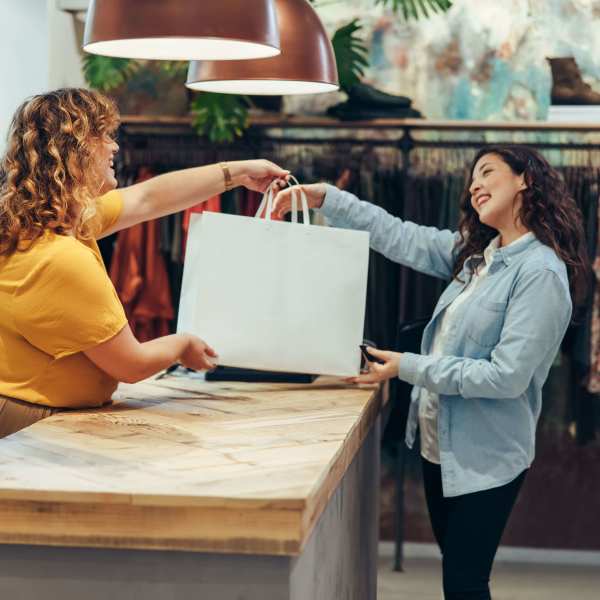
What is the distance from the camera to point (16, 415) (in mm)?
2297

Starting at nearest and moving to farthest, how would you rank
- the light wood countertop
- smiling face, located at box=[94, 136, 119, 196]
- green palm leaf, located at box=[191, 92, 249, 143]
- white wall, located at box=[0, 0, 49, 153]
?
1. the light wood countertop
2. smiling face, located at box=[94, 136, 119, 196]
3. white wall, located at box=[0, 0, 49, 153]
4. green palm leaf, located at box=[191, 92, 249, 143]

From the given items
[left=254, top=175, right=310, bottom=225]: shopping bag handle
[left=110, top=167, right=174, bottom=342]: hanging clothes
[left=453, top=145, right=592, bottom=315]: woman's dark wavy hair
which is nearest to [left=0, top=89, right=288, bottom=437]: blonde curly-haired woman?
[left=254, top=175, right=310, bottom=225]: shopping bag handle

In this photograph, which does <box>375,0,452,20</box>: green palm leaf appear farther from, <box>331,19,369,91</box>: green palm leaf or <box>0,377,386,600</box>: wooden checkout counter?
<box>0,377,386,600</box>: wooden checkout counter

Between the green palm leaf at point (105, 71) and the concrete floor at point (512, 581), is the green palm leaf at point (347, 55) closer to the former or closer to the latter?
the green palm leaf at point (105, 71)

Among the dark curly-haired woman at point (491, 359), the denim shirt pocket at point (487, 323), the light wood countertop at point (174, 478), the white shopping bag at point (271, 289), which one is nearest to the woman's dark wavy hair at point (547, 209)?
the dark curly-haired woman at point (491, 359)

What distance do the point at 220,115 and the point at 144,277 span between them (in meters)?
0.83

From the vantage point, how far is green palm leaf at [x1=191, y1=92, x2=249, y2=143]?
4.67 m

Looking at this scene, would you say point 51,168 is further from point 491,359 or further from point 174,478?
point 491,359

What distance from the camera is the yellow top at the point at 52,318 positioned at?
219 cm

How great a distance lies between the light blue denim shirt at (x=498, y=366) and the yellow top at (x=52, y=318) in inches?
36.3

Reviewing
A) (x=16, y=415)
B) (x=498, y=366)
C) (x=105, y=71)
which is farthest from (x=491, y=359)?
(x=105, y=71)

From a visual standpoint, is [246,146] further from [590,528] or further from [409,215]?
[590,528]

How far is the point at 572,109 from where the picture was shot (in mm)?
4742

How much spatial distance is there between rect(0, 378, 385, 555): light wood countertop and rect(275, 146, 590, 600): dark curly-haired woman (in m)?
0.51
